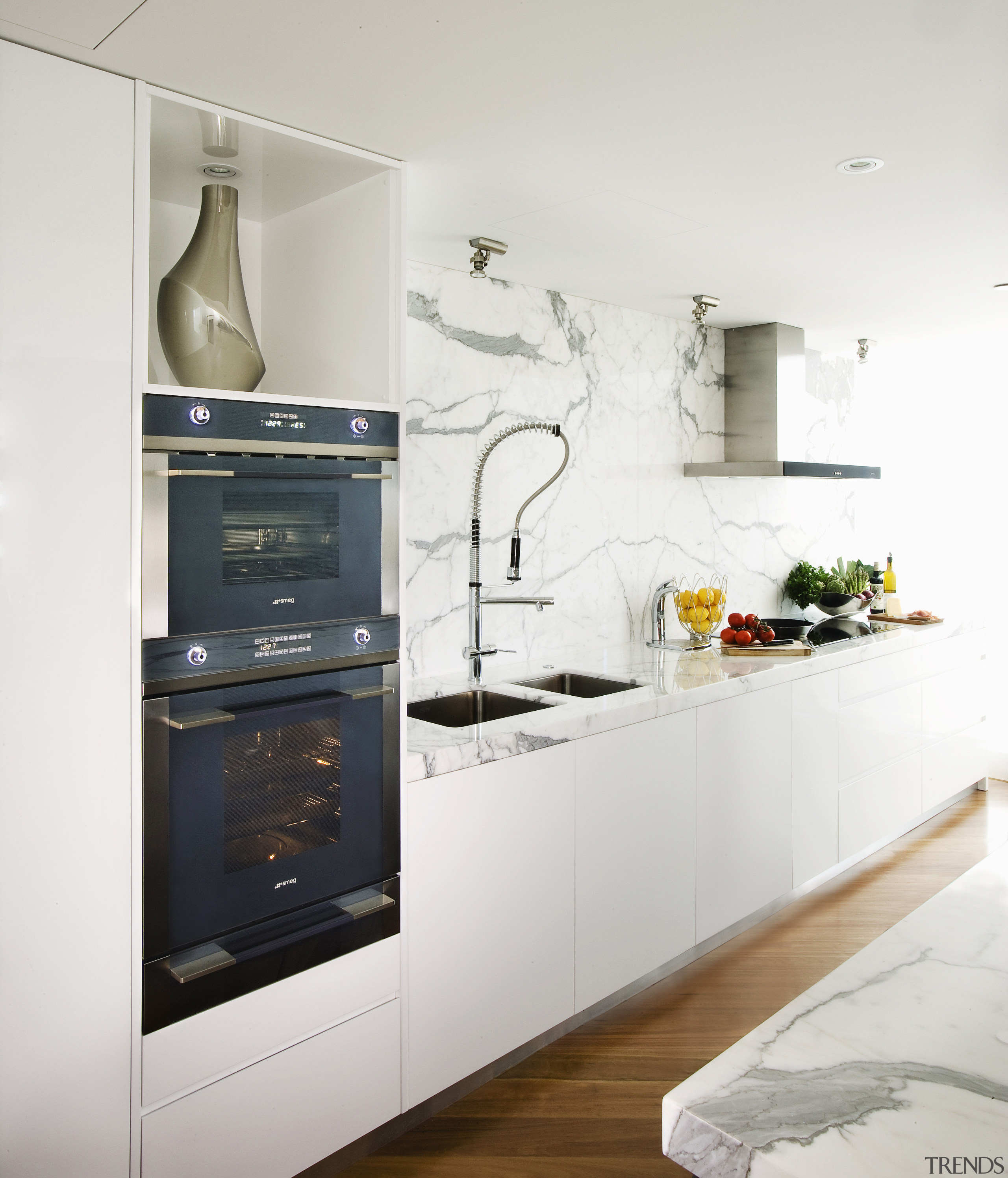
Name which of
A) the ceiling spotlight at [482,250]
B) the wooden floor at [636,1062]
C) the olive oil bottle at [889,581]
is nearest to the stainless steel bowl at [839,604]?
the olive oil bottle at [889,581]

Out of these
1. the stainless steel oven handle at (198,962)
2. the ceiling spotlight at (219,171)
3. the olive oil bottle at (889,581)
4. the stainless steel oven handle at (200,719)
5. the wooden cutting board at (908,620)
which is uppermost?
the ceiling spotlight at (219,171)

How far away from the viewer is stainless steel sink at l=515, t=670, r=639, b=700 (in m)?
3.07

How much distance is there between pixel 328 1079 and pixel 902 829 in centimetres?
315

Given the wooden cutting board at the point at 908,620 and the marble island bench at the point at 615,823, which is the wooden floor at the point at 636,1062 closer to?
the marble island bench at the point at 615,823

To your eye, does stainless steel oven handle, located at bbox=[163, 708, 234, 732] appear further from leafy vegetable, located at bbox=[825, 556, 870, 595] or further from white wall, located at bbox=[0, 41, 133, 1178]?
leafy vegetable, located at bbox=[825, 556, 870, 595]

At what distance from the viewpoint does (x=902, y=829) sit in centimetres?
423

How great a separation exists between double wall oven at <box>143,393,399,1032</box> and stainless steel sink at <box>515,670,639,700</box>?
3.55 ft

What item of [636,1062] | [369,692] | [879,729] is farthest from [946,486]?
[369,692]

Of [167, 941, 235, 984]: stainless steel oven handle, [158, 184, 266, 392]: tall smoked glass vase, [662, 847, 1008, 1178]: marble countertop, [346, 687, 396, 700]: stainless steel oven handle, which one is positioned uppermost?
[158, 184, 266, 392]: tall smoked glass vase

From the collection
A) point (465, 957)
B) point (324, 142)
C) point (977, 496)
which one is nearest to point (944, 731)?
point (977, 496)

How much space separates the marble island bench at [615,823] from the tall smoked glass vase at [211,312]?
95 centimetres

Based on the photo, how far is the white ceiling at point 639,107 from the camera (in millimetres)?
1475

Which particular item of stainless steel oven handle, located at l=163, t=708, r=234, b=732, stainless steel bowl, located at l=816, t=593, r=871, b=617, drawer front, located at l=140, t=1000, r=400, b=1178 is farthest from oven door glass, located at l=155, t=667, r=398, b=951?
stainless steel bowl, located at l=816, t=593, r=871, b=617

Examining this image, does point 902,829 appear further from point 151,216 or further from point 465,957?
point 151,216
